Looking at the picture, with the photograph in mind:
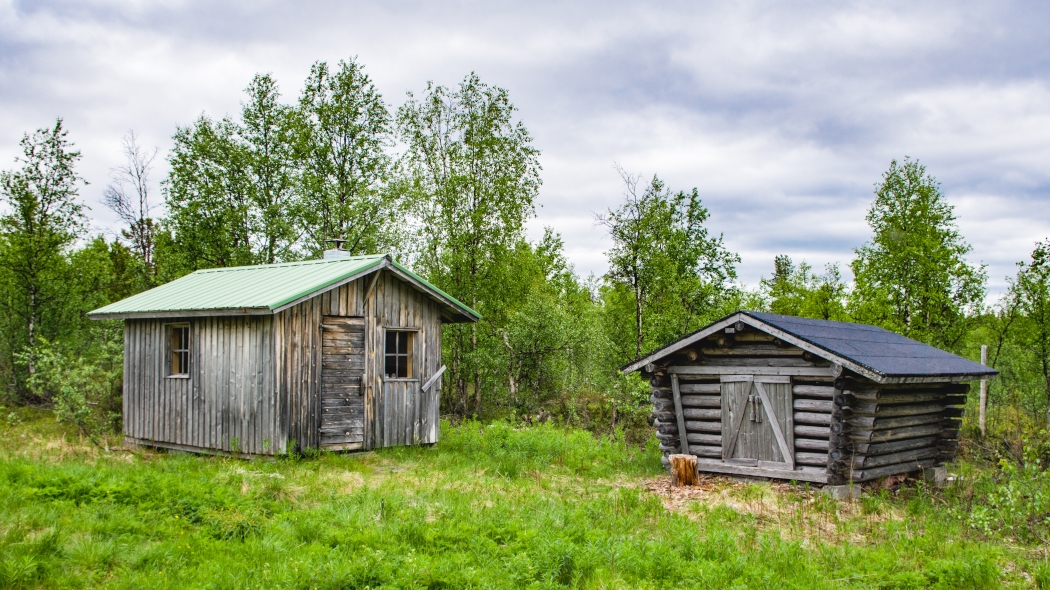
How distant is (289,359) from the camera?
13.3 meters

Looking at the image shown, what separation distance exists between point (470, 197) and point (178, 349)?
1197 cm

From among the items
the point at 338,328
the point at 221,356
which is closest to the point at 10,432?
the point at 221,356

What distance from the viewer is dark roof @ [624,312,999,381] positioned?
1127 centimetres

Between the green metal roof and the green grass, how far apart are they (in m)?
2.96

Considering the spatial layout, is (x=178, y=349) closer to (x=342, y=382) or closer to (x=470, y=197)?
(x=342, y=382)

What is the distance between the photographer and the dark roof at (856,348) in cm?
1127

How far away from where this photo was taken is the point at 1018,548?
8.42 meters

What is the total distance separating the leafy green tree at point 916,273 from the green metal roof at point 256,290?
1424cm

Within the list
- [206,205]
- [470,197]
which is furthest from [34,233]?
[470,197]

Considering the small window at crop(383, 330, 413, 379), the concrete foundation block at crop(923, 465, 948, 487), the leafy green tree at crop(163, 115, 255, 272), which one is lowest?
the concrete foundation block at crop(923, 465, 948, 487)

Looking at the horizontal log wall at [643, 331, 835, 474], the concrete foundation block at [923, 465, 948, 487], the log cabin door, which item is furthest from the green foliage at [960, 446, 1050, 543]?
the concrete foundation block at [923, 465, 948, 487]

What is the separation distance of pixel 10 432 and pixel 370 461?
349 inches

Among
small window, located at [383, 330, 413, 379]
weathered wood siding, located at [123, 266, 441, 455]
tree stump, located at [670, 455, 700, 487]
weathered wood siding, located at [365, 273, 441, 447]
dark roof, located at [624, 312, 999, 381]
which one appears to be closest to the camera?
dark roof, located at [624, 312, 999, 381]

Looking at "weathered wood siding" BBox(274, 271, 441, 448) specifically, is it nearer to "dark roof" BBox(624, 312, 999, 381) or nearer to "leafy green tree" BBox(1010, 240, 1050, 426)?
"dark roof" BBox(624, 312, 999, 381)
